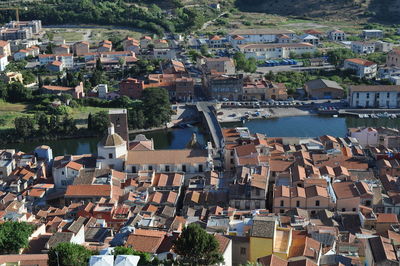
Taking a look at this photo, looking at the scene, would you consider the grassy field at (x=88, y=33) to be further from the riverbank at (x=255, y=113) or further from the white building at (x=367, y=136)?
the white building at (x=367, y=136)

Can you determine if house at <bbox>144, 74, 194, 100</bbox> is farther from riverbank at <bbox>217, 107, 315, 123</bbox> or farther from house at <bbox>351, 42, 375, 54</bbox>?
house at <bbox>351, 42, 375, 54</bbox>

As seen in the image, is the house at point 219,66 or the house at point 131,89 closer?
the house at point 131,89

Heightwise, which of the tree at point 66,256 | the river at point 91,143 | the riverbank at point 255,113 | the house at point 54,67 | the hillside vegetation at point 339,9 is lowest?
the river at point 91,143

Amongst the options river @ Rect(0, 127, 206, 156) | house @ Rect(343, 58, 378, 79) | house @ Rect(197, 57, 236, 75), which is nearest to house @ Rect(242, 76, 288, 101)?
house @ Rect(197, 57, 236, 75)

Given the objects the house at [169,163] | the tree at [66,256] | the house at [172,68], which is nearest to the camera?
the tree at [66,256]

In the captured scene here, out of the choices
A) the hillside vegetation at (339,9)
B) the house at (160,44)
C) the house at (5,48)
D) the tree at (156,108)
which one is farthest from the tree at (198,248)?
the hillside vegetation at (339,9)
